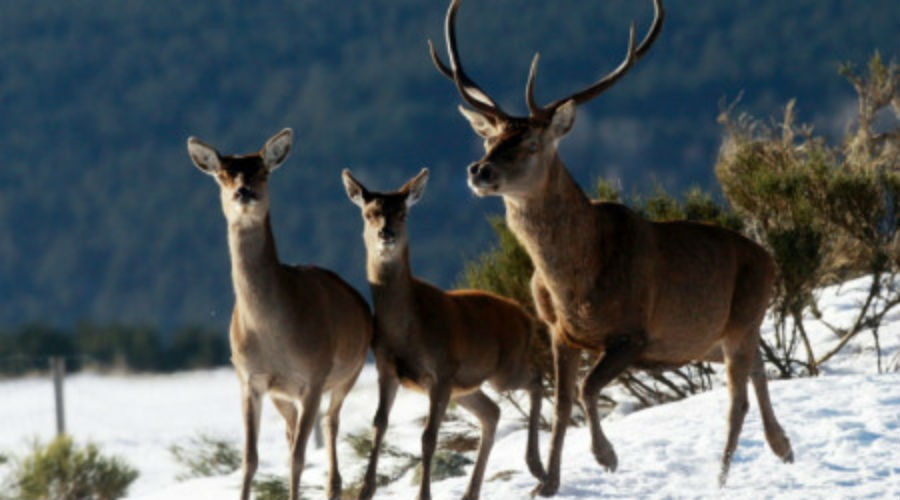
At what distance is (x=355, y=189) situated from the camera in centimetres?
969

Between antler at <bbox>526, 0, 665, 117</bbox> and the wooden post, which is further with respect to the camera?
the wooden post

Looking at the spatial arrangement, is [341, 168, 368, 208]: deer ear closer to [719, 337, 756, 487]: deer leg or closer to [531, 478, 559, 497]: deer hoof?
[531, 478, 559, 497]: deer hoof

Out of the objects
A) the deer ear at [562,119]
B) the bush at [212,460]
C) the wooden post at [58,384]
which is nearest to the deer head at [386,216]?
the deer ear at [562,119]

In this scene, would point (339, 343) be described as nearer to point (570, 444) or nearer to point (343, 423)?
point (570, 444)

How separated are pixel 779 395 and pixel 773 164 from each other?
6620 mm

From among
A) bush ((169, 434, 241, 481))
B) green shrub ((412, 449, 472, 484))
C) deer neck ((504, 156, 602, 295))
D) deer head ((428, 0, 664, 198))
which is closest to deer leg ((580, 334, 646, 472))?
deer neck ((504, 156, 602, 295))

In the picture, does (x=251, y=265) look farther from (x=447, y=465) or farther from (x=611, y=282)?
(x=447, y=465)

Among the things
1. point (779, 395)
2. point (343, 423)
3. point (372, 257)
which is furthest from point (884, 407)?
point (343, 423)

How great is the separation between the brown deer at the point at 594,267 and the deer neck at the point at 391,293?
0.89 meters

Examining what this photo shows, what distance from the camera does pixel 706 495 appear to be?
964cm

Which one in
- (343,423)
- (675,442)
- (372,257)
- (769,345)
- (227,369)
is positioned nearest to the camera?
(372,257)

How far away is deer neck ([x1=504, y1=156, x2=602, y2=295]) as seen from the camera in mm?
8539

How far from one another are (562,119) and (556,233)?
1.96 feet

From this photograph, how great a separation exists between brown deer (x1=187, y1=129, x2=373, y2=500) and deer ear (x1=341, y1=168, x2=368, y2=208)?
41 centimetres
